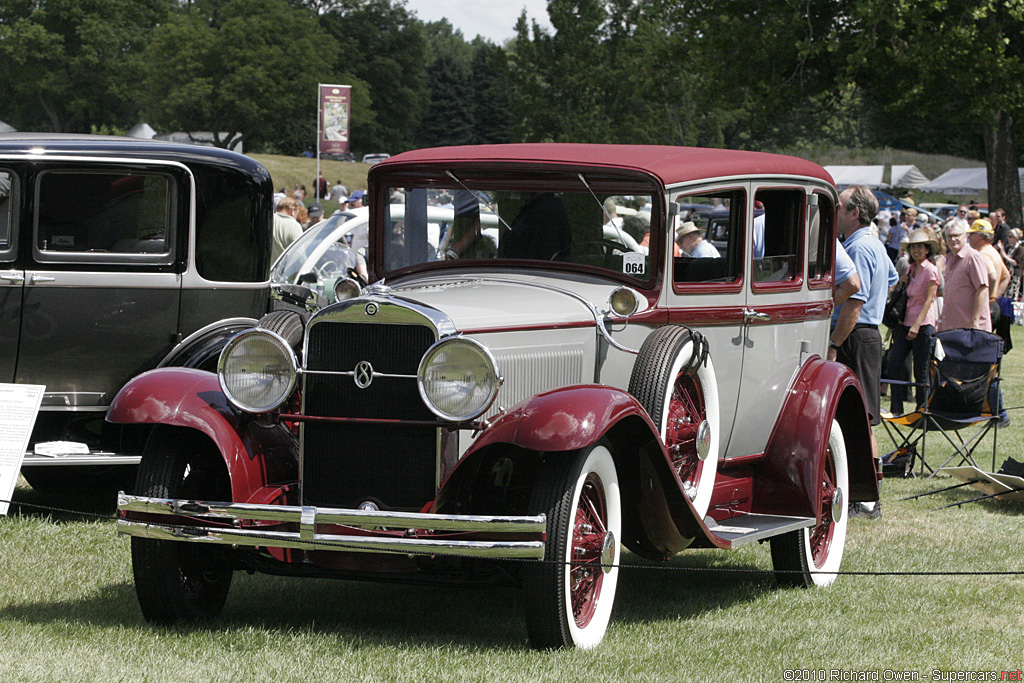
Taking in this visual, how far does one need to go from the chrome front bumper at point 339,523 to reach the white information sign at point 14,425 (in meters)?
2.30

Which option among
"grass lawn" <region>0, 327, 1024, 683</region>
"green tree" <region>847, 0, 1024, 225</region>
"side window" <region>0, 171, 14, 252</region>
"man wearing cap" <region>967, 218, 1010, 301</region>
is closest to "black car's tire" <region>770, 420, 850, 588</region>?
"grass lawn" <region>0, 327, 1024, 683</region>

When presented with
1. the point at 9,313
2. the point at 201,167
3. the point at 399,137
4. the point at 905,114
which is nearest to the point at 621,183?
the point at 201,167

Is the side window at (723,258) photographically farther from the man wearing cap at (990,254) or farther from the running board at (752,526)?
the man wearing cap at (990,254)

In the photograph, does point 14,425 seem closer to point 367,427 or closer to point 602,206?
point 367,427

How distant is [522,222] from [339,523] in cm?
191

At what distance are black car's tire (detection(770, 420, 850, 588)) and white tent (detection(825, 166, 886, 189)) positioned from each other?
54.1 metres

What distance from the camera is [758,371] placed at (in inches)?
232

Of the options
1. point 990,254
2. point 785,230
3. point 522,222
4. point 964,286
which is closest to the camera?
point 522,222

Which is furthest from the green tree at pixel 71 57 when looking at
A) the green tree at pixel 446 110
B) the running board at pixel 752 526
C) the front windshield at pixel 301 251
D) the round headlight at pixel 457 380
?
the round headlight at pixel 457 380

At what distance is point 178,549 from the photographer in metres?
4.76

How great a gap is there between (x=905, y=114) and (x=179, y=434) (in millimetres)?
30858

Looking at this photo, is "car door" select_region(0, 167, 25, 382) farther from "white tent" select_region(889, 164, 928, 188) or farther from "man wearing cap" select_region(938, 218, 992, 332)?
"white tent" select_region(889, 164, 928, 188)

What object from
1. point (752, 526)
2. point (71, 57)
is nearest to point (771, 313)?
point (752, 526)

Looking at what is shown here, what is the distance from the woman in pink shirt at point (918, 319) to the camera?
37.1 feet
